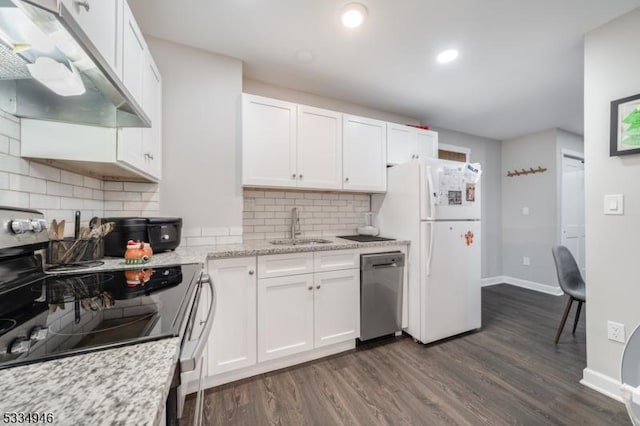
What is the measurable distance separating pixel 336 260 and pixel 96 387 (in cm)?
176

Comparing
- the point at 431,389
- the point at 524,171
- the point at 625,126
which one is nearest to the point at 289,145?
the point at 431,389

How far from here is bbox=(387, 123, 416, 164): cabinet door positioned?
107 inches

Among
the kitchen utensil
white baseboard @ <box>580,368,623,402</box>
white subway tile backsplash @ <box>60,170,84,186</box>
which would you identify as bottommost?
white baseboard @ <box>580,368,623,402</box>

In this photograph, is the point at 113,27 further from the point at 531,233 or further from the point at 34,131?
the point at 531,233

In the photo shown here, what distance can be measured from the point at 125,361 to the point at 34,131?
4.17 ft

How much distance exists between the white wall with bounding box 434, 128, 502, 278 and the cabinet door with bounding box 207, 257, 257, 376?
3930 mm

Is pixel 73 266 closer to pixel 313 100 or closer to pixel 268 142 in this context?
pixel 268 142

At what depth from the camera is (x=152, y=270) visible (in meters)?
1.18

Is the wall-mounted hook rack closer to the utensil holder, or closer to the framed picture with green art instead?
the framed picture with green art

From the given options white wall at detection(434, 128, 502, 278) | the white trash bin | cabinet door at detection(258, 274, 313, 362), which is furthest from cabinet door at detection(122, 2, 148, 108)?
white wall at detection(434, 128, 502, 278)

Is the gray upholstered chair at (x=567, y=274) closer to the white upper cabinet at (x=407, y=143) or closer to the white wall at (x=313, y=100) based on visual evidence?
the white upper cabinet at (x=407, y=143)

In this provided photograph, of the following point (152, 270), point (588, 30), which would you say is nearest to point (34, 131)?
point (152, 270)

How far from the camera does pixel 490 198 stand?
4207 millimetres

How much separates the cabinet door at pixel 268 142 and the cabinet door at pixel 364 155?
0.57 m
